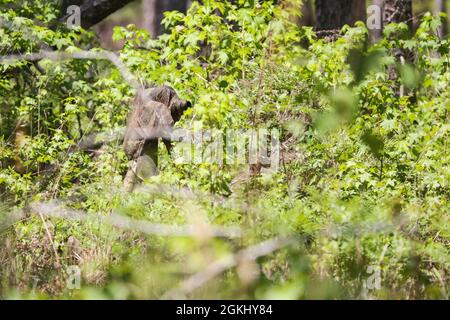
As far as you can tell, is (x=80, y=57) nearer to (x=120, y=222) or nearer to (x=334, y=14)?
(x=120, y=222)

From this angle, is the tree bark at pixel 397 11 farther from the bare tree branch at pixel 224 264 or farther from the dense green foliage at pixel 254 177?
the bare tree branch at pixel 224 264

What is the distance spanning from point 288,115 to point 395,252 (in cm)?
254

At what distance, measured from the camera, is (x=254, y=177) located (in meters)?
5.54

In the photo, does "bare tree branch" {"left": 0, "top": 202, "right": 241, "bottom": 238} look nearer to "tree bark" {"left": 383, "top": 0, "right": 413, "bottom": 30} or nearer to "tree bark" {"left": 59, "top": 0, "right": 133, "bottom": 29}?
"tree bark" {"left": 59, "top": 0, "right": 133, "bottom": 29}

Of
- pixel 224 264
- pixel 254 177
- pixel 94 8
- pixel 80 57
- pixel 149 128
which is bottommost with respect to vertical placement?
pixel 224 264

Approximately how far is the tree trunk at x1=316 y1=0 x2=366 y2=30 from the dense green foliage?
244 centimetres

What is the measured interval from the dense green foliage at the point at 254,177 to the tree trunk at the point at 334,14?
244 cm

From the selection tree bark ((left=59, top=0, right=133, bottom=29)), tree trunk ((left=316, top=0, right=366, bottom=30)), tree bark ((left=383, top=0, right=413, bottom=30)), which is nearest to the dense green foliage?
tree bark ((left=59, top=0, right=133, bottom=29))

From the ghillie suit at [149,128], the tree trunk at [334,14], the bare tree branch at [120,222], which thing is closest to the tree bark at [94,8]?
the tree trunk at [334,14]

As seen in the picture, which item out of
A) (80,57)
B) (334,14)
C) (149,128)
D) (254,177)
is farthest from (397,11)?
(254,177)

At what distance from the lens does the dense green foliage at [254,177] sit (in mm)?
3836

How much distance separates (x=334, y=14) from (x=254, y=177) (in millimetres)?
5992

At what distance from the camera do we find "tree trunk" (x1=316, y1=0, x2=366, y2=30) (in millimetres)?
10742
